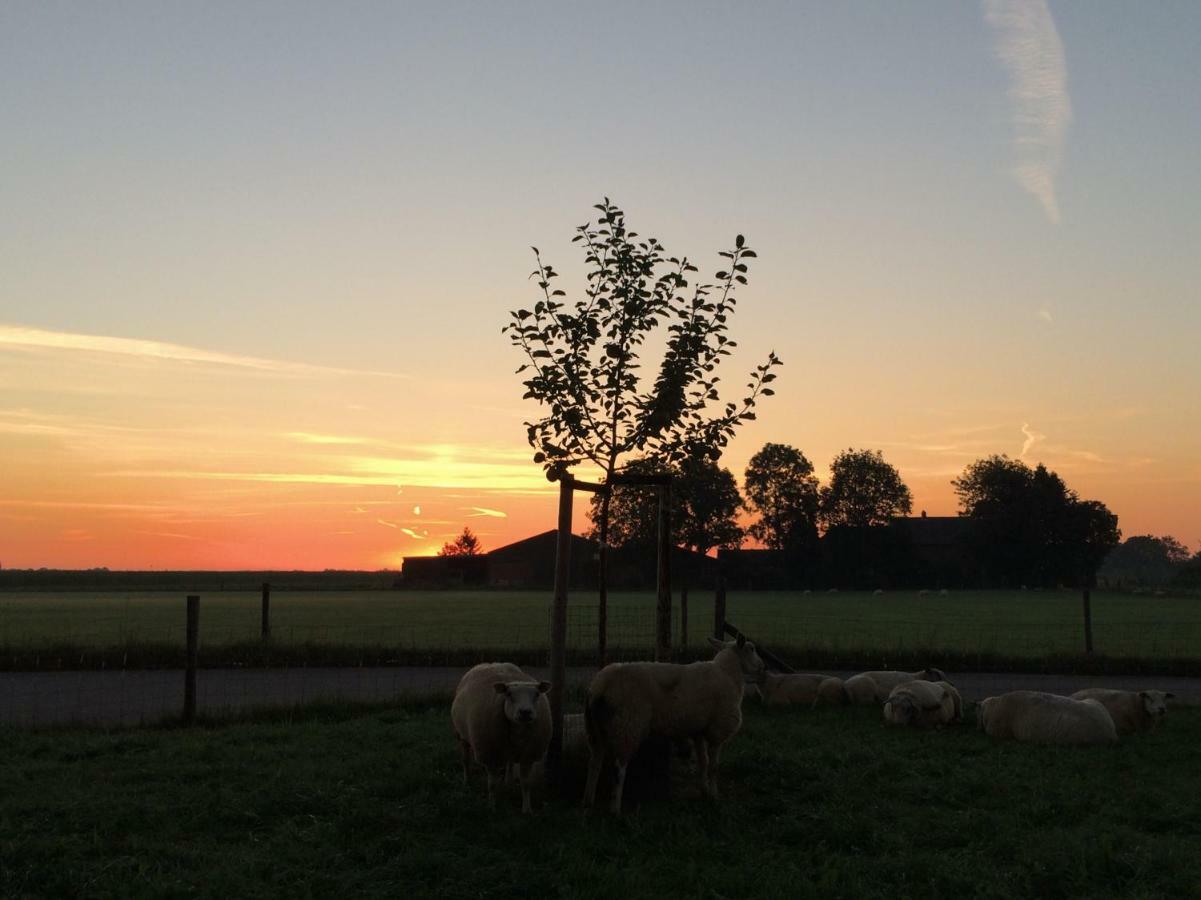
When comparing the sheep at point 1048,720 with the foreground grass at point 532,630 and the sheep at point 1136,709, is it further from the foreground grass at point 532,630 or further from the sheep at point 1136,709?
the foreground grass at point 532,630

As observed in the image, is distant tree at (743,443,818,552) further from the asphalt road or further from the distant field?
the asphalt road

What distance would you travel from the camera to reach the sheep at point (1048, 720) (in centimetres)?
1333

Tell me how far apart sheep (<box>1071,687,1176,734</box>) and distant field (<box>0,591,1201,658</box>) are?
32.3ft

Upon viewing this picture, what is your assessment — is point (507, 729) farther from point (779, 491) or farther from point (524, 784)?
point (779, 491)

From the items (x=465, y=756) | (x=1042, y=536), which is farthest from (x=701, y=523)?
(x=465, y=756)

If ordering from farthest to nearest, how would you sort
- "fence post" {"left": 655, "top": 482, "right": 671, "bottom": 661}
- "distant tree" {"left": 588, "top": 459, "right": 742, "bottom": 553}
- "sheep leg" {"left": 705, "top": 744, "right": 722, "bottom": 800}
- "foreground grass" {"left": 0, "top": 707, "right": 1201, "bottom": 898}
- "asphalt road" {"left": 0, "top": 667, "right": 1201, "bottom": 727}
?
1. "distant tree" {"left": 588, "top": 459, "right": 742, "bottom": 553}
2. "asphalt road" {"left": 0, "top": 667, "right": 1201, "bottom": 727}
3. "fence post" {"left": 655, "top": 482, "right": 671, "bottom": 661}
4. "sheep leg" {"left": 705, "top": 744, "right": 722, "bottom": 800}
5. "foreground grass" {"left": 0, "top": 707, "right": 1201, "bottom": 898}

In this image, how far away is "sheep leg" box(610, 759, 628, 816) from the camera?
9484 mm

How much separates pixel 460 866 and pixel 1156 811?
6.82 meters

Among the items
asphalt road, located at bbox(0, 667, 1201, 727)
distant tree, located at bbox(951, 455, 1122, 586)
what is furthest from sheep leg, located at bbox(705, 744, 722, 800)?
distant tree, located at bbox(951, 455, 1122, 586)

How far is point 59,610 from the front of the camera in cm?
5419

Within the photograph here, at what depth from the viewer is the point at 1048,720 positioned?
44.4 feet

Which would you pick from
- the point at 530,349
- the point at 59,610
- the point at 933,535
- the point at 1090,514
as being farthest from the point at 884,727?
the point at 933,535

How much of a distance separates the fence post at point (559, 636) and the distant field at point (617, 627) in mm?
11544

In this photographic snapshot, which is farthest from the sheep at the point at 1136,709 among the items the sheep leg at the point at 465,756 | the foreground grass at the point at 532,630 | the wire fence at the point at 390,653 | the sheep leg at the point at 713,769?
the foreground grass at the point at 532,630
